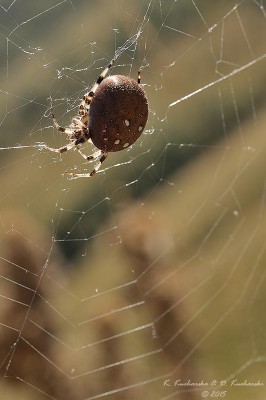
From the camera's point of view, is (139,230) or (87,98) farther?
(139,230)

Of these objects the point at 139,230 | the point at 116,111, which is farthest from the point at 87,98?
the point at 139,230

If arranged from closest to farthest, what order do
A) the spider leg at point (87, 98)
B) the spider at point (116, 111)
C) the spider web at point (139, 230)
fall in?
1. the spider at point (116, 111)
2. the spider leg at point (87, 98)
3. the spider web at point (139, 230)

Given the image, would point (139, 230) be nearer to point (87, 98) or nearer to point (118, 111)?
point (87, 98)

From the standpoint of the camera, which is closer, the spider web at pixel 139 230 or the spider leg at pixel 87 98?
A: the spider leg at pixel 87 98

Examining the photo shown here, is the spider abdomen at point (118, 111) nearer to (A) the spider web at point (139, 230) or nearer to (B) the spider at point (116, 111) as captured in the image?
(B) the spider at point (116, 111)

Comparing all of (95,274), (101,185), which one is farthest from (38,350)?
(101,185)

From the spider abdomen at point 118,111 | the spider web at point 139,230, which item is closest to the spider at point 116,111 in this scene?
the spider abdomen at point 118,111

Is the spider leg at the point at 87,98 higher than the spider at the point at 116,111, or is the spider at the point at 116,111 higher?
the spider leg at the point at 87,98
